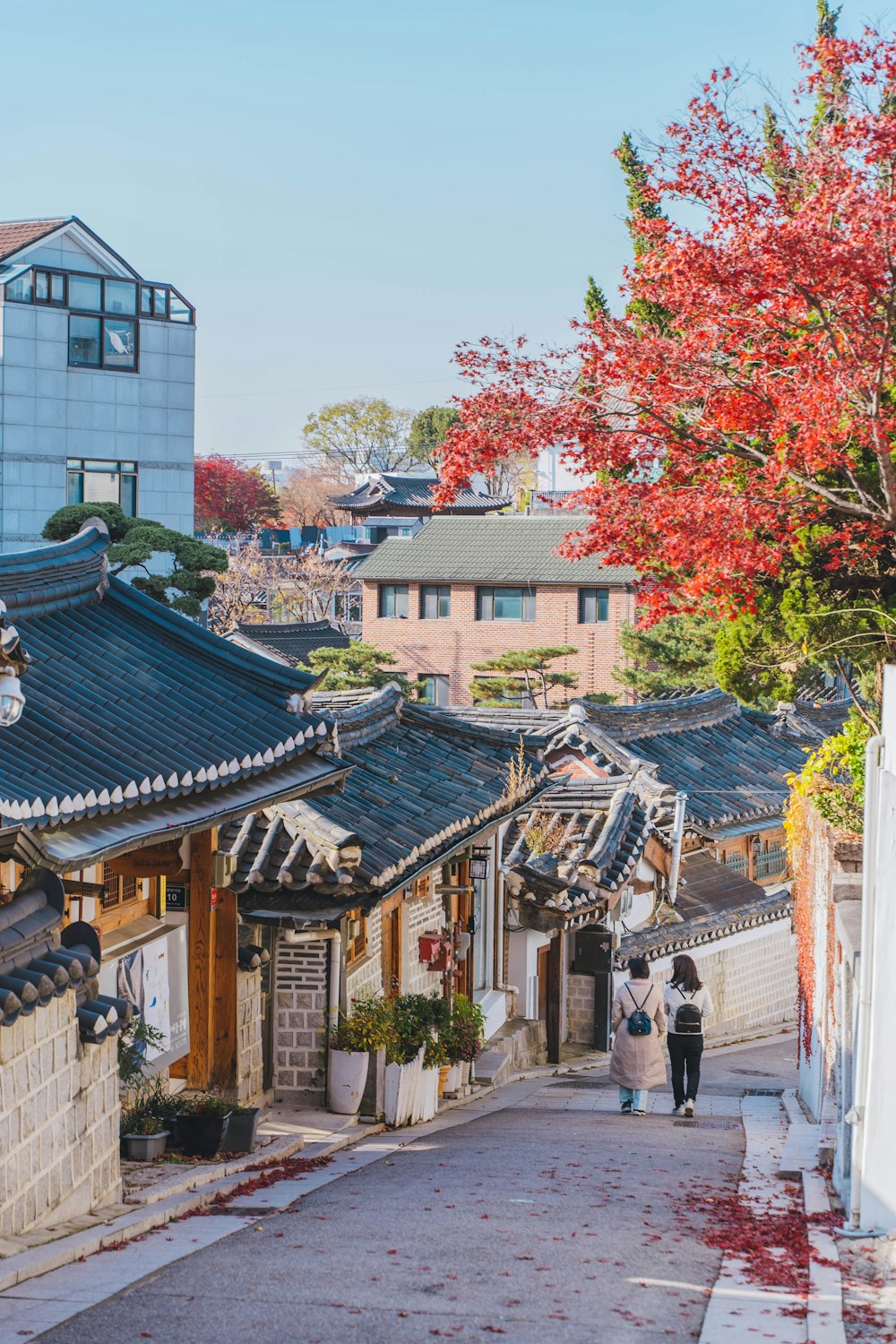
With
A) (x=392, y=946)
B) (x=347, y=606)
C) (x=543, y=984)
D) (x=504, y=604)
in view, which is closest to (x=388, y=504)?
(x=347, y=606)

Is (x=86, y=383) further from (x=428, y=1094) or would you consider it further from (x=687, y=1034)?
(x=687, y=1034)

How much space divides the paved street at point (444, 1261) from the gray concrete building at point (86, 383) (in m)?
33.5

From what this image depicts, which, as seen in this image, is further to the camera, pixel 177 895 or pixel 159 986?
pixel 177 895

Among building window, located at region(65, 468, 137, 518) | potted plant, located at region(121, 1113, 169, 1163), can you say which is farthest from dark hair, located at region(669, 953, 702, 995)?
building window, located at region(65, 468, 137, 518)

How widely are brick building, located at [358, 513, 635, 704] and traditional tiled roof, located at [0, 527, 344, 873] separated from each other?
128ft

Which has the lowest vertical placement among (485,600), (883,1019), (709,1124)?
(709,1124)

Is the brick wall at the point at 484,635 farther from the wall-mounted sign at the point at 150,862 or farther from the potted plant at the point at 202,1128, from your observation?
the potted plant at the point at 202,1128

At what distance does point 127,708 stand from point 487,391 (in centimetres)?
477

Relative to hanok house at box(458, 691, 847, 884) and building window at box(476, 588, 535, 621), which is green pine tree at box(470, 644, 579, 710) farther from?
hanok house at box(458, 691, 847, 884)

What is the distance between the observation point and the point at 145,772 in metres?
11.5

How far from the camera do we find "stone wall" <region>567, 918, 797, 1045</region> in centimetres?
2491

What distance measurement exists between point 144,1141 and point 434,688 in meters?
45.5

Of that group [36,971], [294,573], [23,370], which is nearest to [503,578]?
[294,573]

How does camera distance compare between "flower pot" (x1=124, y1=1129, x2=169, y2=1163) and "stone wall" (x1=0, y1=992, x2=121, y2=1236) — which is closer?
"stone wall" (x1=0, y1=992, x2=121, y2=1236)
